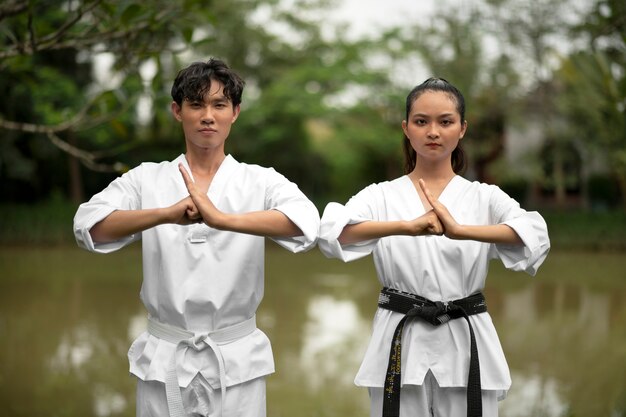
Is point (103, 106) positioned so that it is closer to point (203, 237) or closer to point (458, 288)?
point (203, 237)

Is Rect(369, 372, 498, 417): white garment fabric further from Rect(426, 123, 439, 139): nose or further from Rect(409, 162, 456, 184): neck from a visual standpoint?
Rect(426, 123, 439, 139): nose

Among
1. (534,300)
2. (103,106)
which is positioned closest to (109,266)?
(534,300)

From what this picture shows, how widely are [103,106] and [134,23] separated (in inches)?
21.9

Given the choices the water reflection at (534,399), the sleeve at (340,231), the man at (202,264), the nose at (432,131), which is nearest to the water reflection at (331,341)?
the water reflection at (534,399)

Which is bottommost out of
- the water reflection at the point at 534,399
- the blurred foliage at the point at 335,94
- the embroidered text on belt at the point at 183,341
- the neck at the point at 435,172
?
the water reflection at the point at 534,399

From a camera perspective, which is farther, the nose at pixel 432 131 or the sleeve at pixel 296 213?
the nose at pixel 432 131

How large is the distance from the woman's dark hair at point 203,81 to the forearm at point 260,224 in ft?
1.38

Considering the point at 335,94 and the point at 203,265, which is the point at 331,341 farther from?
the point at 335,94

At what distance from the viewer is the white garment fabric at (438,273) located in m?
2.42

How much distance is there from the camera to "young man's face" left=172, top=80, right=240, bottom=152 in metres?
2.36

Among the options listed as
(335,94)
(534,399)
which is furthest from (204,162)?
(335,94)

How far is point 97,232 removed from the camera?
7.41 feet

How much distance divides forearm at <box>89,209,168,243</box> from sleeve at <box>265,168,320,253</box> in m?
0.36

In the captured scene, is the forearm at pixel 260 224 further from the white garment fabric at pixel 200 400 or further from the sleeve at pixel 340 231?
the white garment fabric at pixel 200 400
